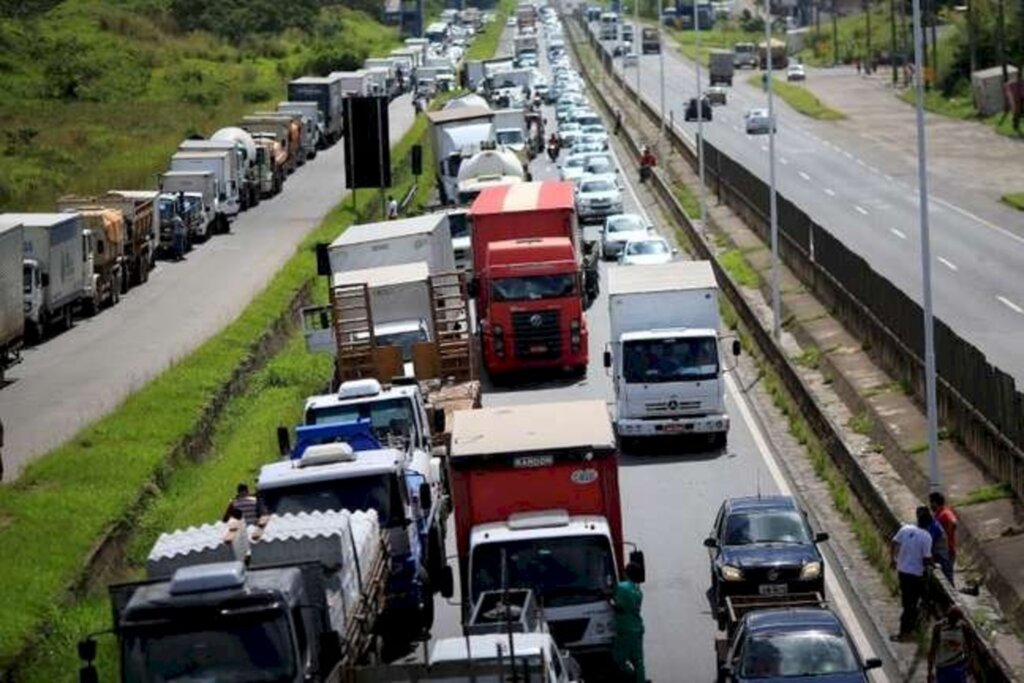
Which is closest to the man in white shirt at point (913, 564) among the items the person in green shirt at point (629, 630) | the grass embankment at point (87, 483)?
the person in green shirt at point (629, 630)

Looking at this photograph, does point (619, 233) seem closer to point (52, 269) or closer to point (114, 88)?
point (52, 269)

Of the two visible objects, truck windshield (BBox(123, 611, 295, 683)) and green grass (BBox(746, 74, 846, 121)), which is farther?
green grass (BBox(746, 74, 846, 121))

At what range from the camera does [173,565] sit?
2253 centimetres

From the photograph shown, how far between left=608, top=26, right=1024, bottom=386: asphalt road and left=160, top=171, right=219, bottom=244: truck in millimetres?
18752

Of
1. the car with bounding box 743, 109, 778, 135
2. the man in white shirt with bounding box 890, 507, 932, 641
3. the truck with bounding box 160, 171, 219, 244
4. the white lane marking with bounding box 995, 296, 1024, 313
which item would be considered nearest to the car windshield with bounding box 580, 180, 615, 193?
the truck with bounding box 160, 171, 219, 244

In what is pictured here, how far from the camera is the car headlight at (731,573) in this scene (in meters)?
27.1

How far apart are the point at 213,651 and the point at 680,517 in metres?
15.0

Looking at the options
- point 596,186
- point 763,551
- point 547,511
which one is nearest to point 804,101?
point 596,186

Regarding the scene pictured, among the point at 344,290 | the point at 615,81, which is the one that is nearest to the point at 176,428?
the point at 344,290

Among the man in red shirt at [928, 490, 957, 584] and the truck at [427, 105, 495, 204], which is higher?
the truck at [427, 105, 495, 204]

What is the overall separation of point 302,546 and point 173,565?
1.18 meters

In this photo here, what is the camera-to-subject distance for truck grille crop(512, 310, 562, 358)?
46500mm

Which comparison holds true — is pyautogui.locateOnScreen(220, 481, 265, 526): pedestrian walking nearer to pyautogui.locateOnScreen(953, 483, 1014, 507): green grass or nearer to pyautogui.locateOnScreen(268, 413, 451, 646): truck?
pyautogui.locateOnScreen(268, 413, 451, 646): truck

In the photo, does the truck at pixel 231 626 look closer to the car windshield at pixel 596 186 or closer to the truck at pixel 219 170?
the car windshield at pixel 596 186
